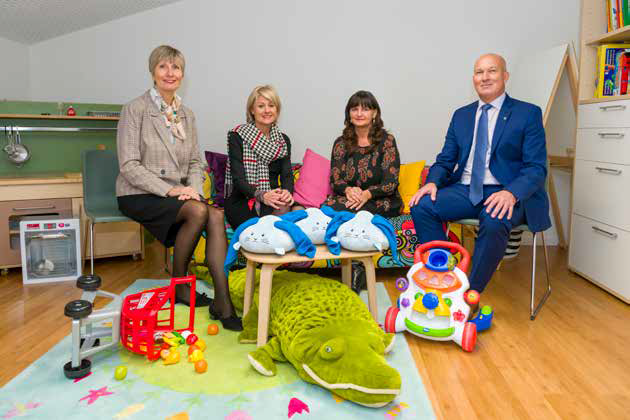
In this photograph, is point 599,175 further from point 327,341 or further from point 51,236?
point 51,236

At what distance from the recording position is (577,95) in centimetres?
283

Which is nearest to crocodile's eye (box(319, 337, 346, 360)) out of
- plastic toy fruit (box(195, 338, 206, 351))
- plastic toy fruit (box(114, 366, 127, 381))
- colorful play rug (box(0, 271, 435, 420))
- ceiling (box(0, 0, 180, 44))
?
colorful play rug (box(0, 271, 435, 420))

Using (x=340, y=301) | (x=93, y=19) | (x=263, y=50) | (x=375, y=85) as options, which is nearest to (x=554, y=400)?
(x=340, y=301)

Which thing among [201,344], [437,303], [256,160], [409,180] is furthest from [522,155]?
[201,344]

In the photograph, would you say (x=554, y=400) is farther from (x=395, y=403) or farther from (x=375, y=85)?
(x=375, y=85)

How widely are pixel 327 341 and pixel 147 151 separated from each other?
1376 millimetres

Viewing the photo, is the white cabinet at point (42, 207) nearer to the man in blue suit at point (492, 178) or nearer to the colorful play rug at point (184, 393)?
the colorful play rug at point (184, 393)

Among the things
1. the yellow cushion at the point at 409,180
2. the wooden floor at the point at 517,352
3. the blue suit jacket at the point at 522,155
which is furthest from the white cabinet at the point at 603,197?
the yellow cushion at the point at 409,180

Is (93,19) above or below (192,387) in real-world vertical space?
above

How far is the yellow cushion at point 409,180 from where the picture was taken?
9.83 ft

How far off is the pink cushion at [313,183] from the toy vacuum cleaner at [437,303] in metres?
1.05

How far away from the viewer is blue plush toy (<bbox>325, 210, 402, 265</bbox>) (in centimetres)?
186

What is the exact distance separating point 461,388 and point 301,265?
109 centimetres

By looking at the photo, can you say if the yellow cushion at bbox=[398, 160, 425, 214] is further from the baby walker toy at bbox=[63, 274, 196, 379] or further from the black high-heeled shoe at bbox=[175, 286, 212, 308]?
the baby walker toy at bbox=[63, 274, 196, 379]
